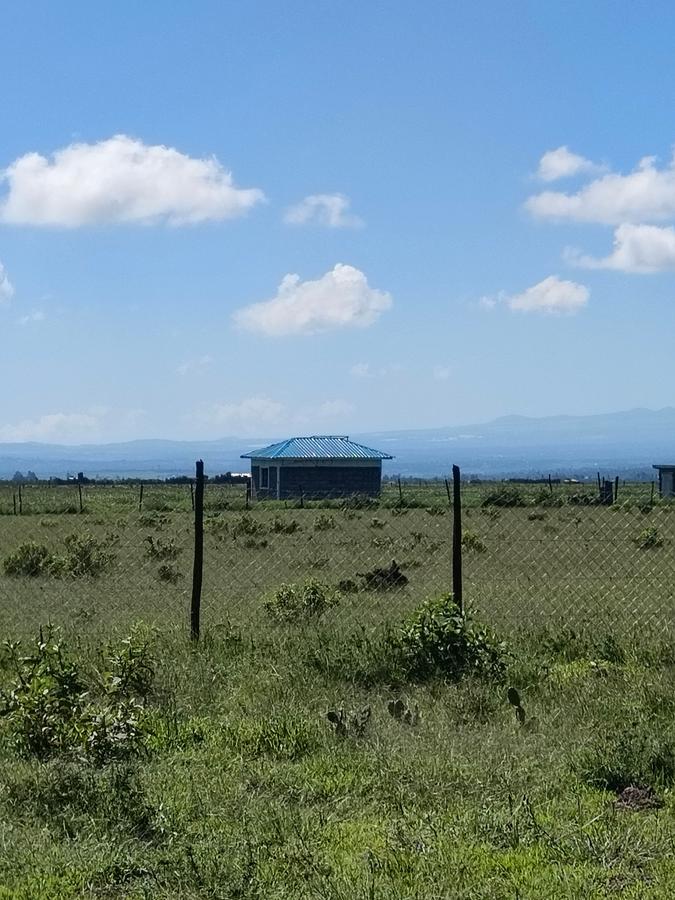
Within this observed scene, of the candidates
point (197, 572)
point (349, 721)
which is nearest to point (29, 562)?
point (197, 572)

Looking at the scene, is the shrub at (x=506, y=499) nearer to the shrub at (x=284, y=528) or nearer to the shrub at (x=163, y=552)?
the shrub at (x=284, y=528)

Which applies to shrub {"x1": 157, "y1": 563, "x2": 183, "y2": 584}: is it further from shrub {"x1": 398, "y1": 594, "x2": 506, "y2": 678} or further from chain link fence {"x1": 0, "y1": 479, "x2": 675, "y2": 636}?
shrub {"x1": 398, "y1": 594, "x2": 506, "y2": 678}

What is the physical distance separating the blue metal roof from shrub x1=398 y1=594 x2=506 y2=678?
188ft

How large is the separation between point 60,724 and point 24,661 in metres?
0.70

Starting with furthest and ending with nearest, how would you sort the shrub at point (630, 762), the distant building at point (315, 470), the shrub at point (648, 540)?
the distant building at point (315, 470), the shrub at point (648, 540), the shrub at point (630, 762)

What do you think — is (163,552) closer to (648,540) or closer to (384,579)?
(384,579)

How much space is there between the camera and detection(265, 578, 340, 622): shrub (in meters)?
11.7

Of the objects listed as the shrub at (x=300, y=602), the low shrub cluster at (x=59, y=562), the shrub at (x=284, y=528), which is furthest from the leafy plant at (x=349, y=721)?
the shrub at (x=284, y=528)

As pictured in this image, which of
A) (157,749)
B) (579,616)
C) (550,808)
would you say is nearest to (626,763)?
(550,808)

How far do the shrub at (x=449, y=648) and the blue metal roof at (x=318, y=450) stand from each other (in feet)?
188

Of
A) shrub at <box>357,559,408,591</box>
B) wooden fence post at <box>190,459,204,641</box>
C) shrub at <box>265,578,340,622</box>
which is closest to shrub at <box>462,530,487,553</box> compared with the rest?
shrub at <box>357,559,408,591</box>

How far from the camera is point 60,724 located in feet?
21.0

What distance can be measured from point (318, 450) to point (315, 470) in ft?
10.6

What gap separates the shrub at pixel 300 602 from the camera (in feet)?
38.2
